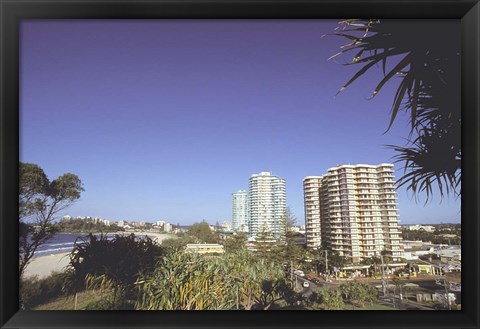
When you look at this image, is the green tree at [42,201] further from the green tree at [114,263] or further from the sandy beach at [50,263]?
the green tree at [114,263]

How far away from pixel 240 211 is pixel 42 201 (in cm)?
164

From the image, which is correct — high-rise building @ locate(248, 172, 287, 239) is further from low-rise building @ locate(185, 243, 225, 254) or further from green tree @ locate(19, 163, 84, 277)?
green tree @ locate(19, 163, 84, 277)

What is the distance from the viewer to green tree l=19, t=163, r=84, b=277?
226 centimetres

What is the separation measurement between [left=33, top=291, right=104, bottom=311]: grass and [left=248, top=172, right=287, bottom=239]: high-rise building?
1403 millimetres

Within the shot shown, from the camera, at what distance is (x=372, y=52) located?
2223mm

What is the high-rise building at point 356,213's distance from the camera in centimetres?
248

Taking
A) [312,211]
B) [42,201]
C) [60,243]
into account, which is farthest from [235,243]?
[42,201]

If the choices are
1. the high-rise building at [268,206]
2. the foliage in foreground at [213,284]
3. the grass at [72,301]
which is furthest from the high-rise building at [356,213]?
the grass at [72,301]

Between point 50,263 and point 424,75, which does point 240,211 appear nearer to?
point 50,263

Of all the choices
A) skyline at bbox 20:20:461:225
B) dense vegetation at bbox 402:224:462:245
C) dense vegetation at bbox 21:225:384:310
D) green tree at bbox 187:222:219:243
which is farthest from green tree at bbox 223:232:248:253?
dense vegetation at bbox 402:224:462:245

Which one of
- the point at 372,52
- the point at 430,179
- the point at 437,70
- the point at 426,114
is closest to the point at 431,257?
the point at 430,179

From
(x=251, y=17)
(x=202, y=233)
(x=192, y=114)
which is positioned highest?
(x=251, y=17)

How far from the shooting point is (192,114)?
9.17 feet

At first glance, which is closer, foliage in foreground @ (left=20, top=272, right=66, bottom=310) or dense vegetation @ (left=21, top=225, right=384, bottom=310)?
foliage in foreground @ (left=20, top=272, right=66, bottom=310)
